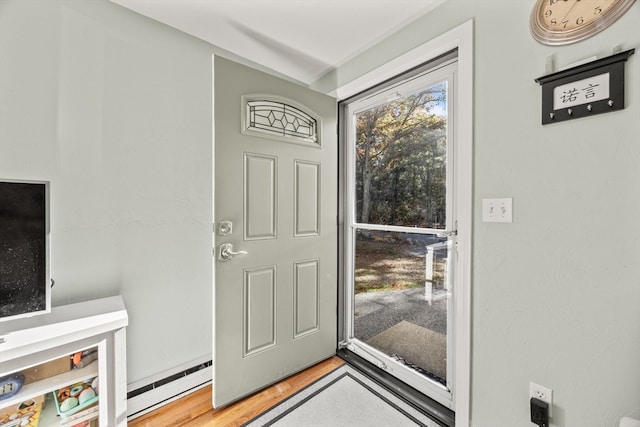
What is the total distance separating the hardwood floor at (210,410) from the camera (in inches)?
60.6

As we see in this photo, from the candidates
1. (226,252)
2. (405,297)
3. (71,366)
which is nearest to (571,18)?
(405,297)

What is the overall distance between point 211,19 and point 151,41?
39 centimetres

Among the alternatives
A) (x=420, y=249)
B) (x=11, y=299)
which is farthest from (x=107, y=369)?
(x=420, y=249)

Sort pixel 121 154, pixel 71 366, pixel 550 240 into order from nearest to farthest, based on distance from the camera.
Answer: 1. pixel 550 240
2. pixel 71 366
3. pixel 121 154

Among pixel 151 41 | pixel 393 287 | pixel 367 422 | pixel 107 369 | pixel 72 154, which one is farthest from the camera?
pixel 393 287

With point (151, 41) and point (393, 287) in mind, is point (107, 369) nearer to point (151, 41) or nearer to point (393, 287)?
point (393, 287)

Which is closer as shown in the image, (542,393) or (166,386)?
(542,393)

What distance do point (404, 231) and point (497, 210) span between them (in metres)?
0.62

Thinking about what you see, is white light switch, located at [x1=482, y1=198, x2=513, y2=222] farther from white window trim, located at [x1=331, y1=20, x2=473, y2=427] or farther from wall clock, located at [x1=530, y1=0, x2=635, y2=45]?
wall clock, located at [x1=530, y1=0, x2=635, y2=45]

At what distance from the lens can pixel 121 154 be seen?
5.05 ft

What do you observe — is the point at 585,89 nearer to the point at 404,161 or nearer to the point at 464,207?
the point at 464,207

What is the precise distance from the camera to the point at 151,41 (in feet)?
5.36

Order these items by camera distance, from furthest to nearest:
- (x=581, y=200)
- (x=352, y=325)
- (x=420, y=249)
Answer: (x=352, y=325), (x=420, y=249), (x=581, y=200)

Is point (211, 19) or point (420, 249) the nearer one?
point (211, 19)
